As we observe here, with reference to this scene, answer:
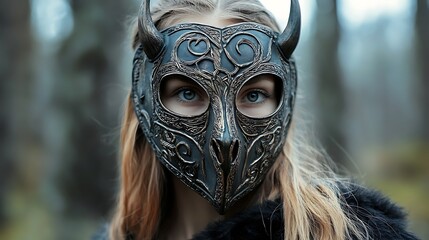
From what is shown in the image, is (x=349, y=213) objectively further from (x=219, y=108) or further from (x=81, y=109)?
(x=81, y=109)

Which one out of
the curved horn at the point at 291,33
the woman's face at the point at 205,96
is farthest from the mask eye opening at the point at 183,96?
the curved horn at the point at 291,33

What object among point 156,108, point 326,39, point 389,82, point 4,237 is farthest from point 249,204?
point 389,82

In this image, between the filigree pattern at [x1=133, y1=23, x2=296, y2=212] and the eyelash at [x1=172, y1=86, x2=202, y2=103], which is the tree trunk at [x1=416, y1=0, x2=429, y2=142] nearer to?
the filigree pattern at [x1=133, y1=23, x2=296, y2=212]

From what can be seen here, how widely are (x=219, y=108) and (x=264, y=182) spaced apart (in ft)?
1.36

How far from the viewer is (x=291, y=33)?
8.21 ft

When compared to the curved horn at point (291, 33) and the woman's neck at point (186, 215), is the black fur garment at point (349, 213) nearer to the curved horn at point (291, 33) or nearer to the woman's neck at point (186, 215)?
the woman's neck at point (186, 215)

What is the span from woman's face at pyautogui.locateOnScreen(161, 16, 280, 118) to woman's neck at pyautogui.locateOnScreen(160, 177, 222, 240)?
448mm

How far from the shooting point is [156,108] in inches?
97.6

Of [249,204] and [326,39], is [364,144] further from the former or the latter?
[249,204]

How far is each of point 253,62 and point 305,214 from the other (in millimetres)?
574

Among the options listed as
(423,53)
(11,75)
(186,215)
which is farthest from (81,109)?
(423,53)

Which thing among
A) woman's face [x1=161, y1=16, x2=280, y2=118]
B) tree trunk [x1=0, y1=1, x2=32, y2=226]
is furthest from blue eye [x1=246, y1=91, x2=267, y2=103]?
tree trunk [x1=0, y1=1, x2=32, y2=226]

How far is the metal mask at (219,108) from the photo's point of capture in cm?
232

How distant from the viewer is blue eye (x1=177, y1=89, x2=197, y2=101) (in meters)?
2.43
